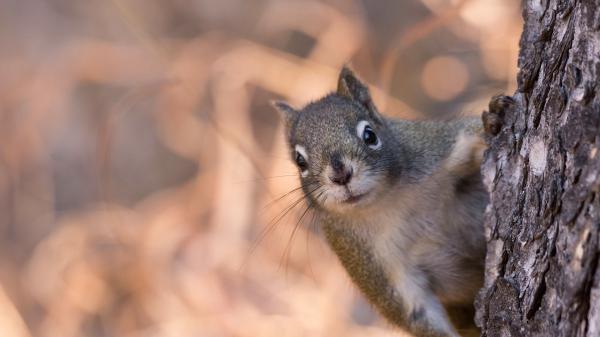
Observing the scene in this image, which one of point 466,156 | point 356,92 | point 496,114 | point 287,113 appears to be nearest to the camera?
point 496,114

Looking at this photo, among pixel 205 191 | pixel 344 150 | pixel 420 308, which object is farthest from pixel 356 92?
pixel 205 191

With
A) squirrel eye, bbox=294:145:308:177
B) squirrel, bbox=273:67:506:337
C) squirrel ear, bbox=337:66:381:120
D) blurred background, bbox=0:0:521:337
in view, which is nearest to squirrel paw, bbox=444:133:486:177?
squirrel, bbox=273:67:506:337

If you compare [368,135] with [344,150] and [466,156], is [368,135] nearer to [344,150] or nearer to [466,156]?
[344,150]

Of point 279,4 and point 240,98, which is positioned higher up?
point 279,4

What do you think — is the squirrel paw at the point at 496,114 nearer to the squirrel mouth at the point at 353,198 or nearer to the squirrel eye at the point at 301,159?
the squirrel mouth at the point at 353,198

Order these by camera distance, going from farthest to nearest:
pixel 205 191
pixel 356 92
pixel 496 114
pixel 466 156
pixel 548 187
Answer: pixel 205 191
pixel 356 92
pixel 466 156
pixel 496 114
pixel 548 187

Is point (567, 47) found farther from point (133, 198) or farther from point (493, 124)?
point (133, 198)

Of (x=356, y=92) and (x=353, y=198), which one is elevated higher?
(x=356, y=92)

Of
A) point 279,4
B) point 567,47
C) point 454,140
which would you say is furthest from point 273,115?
point 567,47
